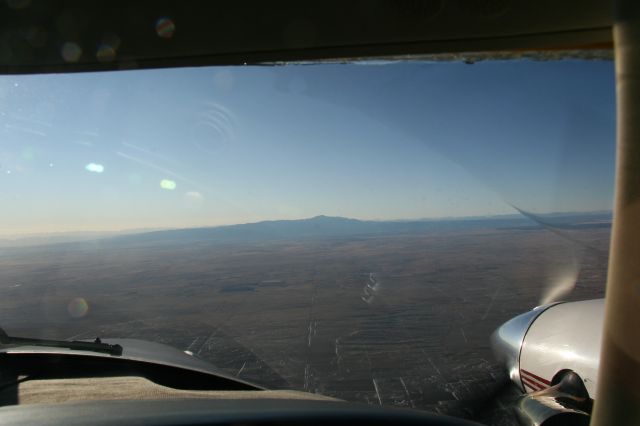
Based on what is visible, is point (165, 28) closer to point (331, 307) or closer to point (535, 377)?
point (535, 377)

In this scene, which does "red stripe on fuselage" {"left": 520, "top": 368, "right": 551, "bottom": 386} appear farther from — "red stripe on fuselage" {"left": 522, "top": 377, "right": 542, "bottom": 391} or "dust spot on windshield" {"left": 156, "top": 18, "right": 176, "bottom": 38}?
"dust spot on windshield" {"left": 156, "top": 18, "right": 176, "bottom": 38}

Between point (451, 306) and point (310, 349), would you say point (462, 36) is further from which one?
point (451, 306)

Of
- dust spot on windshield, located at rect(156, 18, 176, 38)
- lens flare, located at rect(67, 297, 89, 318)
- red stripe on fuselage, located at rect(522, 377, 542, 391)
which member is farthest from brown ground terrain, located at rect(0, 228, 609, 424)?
dust spot on windshield, located at rect(156, 18, 176, 38)

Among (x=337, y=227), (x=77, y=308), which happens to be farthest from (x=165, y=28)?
(x=337, y=227)

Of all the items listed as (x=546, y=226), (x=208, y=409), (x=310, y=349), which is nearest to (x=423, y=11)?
(x=208, y=409)

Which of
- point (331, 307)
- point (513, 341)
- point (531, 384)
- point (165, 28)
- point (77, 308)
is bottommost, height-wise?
point (77, 308)
